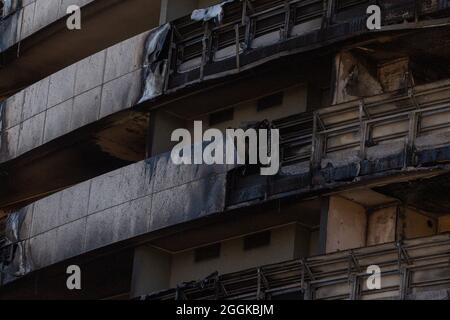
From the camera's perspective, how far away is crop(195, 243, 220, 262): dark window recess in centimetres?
2905

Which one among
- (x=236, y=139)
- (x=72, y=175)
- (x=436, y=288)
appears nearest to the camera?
(x=436, y=288)

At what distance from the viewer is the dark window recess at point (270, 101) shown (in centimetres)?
2875

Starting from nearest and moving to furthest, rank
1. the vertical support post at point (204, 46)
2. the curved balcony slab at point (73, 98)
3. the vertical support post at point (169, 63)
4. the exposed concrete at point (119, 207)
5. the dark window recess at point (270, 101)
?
the exposed concrete at point (119, 207) → the vertical support post at point (204, 46) → the dark window recess at point (270, 101) → the vertical support post at point (169, 63) → the curved balcony slab at point (73, 98)

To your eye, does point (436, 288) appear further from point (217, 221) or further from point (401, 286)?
point (217, 221)

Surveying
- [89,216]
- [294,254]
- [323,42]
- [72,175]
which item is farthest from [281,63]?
[72,175]

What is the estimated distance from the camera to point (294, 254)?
2736cm

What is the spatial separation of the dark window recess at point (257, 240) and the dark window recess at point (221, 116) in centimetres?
232

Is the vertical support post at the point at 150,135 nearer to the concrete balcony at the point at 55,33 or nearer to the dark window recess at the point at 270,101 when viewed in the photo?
the dark window recess at the point at 270,101

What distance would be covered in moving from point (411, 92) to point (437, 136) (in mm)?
702

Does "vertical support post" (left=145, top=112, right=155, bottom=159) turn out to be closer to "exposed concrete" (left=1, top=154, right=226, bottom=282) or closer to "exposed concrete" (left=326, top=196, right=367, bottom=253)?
"exposed concrete" (left=1, top=154, right=226, bottom=282)

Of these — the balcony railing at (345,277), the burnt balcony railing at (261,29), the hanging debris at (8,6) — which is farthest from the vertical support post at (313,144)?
the hanging debris at (8,6)

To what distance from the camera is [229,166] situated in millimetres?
27312

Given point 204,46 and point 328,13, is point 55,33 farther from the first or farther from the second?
point 328,13

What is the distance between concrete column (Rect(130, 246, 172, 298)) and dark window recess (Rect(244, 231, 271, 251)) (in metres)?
1.86
